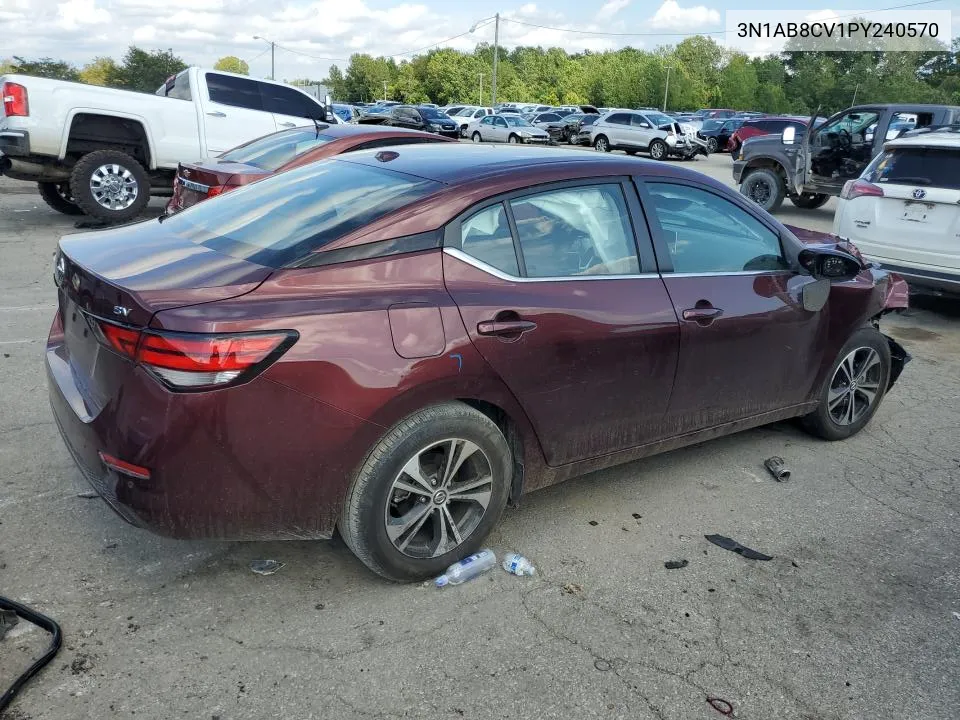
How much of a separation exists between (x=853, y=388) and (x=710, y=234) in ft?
5.06

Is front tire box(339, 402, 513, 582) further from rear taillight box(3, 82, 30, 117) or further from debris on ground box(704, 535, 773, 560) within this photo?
rear taillight box(3, 82, 30, 117)

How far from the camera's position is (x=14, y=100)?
9539 millimetres

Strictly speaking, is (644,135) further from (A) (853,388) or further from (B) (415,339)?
(B) (415,339)

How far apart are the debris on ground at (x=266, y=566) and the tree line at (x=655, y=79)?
192 ft

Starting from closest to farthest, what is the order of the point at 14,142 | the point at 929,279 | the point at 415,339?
the point at 415,339
the point at 929,279
the point at 14,142

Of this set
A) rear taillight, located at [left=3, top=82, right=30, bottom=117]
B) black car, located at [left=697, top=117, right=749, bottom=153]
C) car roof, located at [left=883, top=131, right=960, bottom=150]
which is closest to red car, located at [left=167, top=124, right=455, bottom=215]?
rear taillight, located at [left=3, top=82, right=30, bottom=117]

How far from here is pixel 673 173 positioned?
3.97 metres

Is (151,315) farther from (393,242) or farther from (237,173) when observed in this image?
(237,173)

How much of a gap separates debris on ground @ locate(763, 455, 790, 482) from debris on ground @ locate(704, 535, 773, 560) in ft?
2.65

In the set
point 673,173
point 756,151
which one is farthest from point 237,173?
point 756,151

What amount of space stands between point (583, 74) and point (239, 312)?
3484 inches

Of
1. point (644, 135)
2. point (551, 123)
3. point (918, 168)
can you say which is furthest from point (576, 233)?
point (551, 123)

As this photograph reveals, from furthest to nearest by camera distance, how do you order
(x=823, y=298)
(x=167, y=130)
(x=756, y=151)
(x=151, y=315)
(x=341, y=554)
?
(x=756, y=151), (x=167, y=130), (x=823, y=298), (x=341, y=554), (x=151, y=315)

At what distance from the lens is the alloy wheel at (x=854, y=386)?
477 cm
